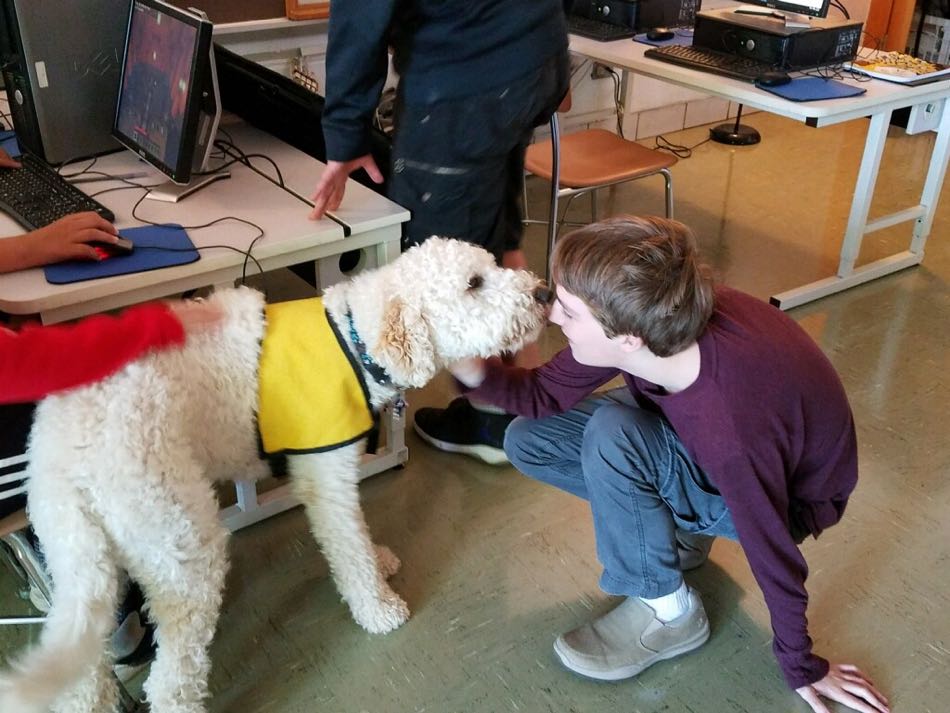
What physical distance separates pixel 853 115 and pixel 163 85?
6.55ft

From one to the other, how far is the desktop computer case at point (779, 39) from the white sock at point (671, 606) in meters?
1.90

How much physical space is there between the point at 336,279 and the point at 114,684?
2.99ft

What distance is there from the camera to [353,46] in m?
1.72

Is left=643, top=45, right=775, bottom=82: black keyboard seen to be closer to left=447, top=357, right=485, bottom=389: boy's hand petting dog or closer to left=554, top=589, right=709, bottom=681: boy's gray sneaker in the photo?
left=447, top=357, right=485, bottom=389: boy's hand petting dog

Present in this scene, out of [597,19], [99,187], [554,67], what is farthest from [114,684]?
[597,19]

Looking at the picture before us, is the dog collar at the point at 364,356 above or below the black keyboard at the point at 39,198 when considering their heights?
below

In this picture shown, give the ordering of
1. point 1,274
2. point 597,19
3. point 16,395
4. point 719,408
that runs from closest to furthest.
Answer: point 16,395 < point 719,408 < point 1,274 < point 597,19

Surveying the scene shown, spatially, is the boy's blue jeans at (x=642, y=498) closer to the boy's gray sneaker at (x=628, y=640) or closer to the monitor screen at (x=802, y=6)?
the boy's gray sneaker at (x=628, y=640)

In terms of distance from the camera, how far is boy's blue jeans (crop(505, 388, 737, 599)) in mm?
1563

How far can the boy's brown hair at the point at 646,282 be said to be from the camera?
1.38 metres

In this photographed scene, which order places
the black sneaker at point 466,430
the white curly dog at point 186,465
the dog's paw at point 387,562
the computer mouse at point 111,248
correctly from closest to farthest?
1. the white curly dog at point 186,465
2. the computer mouse at point 111,248
3. the dog's paw at point 387,562
4. the black sneaker at point 466,430

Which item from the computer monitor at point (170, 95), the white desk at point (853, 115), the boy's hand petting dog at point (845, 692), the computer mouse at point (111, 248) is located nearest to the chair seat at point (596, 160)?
the white desk at point (853, 115)

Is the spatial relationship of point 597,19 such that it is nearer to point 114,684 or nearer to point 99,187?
point 99,187

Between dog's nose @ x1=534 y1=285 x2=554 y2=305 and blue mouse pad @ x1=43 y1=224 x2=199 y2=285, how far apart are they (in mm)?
641
